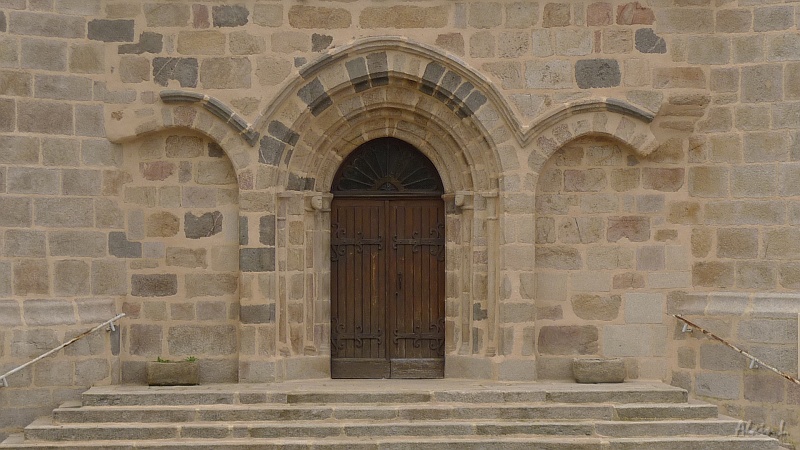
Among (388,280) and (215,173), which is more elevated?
(215,173)

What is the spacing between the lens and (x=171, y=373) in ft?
31.6

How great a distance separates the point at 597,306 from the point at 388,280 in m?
2.07

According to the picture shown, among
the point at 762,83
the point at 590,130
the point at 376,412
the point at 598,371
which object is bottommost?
the point at 376,412

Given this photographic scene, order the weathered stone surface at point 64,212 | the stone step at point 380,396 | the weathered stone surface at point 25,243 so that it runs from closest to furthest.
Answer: the stone step at point 380,396 < the weathered stone surface at point 25,243 < the weathered stone surface at point 64,212

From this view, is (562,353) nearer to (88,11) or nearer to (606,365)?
(606,365)

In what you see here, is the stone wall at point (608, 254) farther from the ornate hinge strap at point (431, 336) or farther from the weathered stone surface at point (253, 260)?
the weathered stone surface at point (253, 260)

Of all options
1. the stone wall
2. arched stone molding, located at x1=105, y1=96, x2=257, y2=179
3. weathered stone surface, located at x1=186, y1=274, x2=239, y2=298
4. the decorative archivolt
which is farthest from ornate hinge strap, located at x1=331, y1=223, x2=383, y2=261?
the stone wall

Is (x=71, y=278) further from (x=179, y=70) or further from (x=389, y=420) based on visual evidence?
(x=389, y=420)

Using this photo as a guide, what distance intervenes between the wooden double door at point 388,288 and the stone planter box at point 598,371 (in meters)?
1.45

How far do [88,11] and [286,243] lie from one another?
2845 mm

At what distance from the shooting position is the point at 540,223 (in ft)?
33.1

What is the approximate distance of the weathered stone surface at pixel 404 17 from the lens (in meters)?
9.91

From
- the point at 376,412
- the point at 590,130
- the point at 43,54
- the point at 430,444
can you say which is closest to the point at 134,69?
the point at 43,54

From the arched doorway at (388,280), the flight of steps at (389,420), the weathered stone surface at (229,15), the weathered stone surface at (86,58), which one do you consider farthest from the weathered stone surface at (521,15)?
the weathered stone surface at (86,58)
